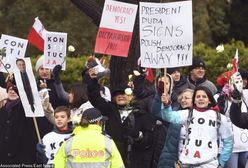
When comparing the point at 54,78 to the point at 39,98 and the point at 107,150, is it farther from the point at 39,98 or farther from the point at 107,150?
the point at 107,150

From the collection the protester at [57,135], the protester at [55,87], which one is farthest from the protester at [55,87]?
the protester at [57,135]

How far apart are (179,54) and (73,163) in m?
2.22

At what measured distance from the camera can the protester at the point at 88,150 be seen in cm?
743

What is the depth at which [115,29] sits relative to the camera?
1052 cm

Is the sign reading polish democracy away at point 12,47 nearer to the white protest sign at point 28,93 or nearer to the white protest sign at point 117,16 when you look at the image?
the white protest sign at point 117,16

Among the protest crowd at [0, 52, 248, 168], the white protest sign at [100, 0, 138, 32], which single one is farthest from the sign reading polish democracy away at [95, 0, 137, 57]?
the protest crowd at [0, 52, 248, 168]

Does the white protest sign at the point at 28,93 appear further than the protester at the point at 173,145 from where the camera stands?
Yes

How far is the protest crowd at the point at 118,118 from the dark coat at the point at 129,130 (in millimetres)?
11

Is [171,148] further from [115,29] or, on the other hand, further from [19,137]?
[115,29]

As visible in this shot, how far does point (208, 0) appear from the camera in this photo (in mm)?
24562

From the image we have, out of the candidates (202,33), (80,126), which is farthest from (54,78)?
(202,33)

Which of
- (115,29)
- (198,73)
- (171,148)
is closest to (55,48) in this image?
(115,29)

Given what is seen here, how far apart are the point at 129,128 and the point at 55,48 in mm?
1749

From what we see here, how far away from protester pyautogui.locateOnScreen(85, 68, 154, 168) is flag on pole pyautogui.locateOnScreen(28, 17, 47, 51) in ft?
5.97
